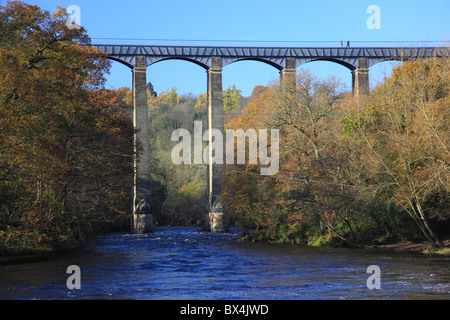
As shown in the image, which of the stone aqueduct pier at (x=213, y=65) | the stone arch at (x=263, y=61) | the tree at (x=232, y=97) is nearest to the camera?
the stone aqueduct pier at (x=213, y=65)

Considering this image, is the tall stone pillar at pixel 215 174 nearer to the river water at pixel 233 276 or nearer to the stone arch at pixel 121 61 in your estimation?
the stone arch at pixel 121 61

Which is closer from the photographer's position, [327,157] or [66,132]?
[66,132]

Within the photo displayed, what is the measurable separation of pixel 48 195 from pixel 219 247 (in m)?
12.6

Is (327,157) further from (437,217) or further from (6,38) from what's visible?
(6,38)

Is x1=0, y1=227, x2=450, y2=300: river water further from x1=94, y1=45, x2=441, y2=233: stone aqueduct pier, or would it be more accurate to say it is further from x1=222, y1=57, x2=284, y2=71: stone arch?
x1=222, y1=57, x2=284, y2=71: stone arch

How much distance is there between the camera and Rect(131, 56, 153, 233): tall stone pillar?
54.6m

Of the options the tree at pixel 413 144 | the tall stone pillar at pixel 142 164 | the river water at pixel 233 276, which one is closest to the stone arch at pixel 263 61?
the tall stone pillar at pixel 142 164

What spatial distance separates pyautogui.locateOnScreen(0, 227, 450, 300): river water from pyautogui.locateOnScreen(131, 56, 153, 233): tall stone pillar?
2290cm

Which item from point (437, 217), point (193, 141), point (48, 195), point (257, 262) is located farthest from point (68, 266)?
point (193, 141)

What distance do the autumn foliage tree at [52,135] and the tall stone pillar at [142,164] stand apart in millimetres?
18330

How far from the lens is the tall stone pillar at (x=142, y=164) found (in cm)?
5459

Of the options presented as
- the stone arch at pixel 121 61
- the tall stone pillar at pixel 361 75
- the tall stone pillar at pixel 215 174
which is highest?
the stone arch at pixel 121 61

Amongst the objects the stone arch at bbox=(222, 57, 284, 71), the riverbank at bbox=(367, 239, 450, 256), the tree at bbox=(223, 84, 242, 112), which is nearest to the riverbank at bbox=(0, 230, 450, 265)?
the riverbank at bbox=(367, 239, 450, 256)
